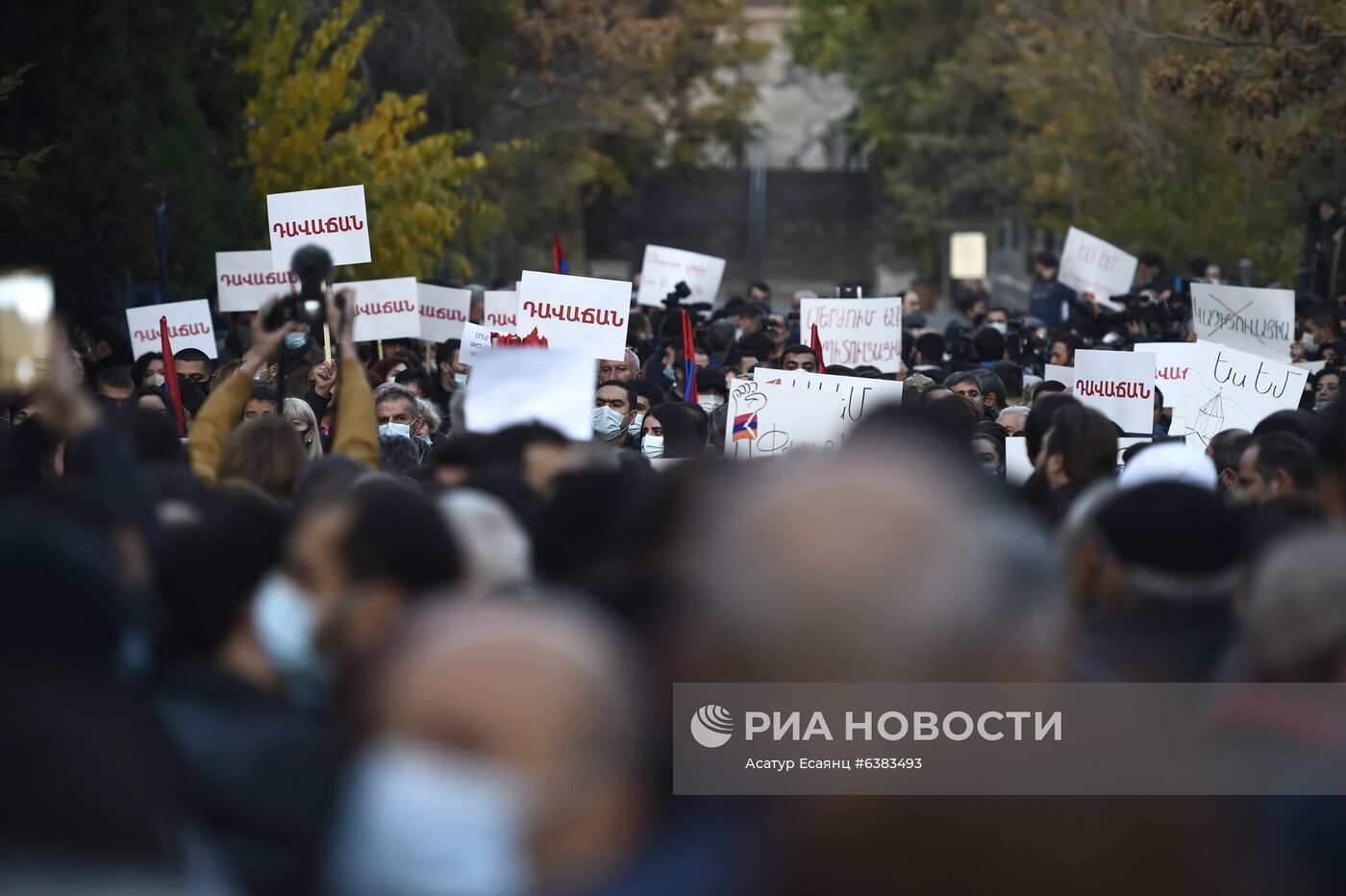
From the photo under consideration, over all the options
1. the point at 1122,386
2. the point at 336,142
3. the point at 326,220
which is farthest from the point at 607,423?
the point at 336,142

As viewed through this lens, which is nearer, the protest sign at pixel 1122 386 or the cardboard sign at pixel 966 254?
the protest sign at pixel 1122 386

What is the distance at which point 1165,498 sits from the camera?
463cm

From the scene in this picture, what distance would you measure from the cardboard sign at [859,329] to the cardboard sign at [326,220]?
3.10 meters

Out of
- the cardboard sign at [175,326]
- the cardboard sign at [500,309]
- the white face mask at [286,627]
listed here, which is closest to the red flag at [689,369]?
the cardboard sign at [500,309]

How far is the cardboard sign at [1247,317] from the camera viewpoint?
13312 millimetres

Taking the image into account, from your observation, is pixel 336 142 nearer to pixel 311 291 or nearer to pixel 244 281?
pixel 244 281

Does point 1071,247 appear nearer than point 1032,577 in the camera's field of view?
No

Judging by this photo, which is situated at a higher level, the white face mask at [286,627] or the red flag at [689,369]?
the white face mask at [286,627]

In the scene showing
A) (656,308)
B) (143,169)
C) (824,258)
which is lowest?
(824,258)

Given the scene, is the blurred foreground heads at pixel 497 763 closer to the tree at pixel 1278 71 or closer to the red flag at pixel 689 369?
the red flag at pixel 689 369

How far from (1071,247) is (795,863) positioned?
16.1 metres

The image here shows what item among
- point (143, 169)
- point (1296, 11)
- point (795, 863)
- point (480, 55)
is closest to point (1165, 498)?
point (795, 863)

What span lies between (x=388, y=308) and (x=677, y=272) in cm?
505

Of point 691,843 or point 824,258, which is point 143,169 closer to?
point 691,843
